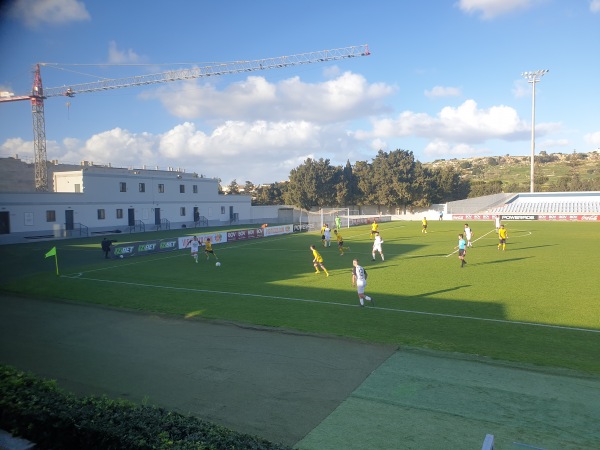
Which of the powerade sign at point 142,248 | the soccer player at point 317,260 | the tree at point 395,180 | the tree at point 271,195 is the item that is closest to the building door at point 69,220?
the powerade sign at point 142,248

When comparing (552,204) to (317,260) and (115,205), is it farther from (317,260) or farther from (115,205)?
(115,205)

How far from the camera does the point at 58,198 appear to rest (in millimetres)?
43719

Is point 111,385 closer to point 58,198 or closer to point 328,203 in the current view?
point 58,198

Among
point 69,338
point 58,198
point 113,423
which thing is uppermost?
point 58,198

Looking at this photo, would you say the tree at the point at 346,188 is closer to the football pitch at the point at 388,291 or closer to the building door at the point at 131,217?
the building door at the point at 131,217

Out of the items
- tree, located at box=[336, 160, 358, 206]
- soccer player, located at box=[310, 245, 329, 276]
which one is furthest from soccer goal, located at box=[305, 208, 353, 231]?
soccer player, located at box=[310, 245, 329, 276]

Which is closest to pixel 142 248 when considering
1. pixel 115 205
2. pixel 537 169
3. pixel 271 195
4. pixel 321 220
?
pixel 115 205

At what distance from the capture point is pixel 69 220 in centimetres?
4516

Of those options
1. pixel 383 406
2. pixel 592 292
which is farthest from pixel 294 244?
pixel 383 406

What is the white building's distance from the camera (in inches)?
1622

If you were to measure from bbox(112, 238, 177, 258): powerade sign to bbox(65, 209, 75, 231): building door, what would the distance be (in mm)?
17942

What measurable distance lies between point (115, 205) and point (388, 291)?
135ft

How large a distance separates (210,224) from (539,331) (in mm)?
54417

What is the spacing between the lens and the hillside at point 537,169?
113 metres
